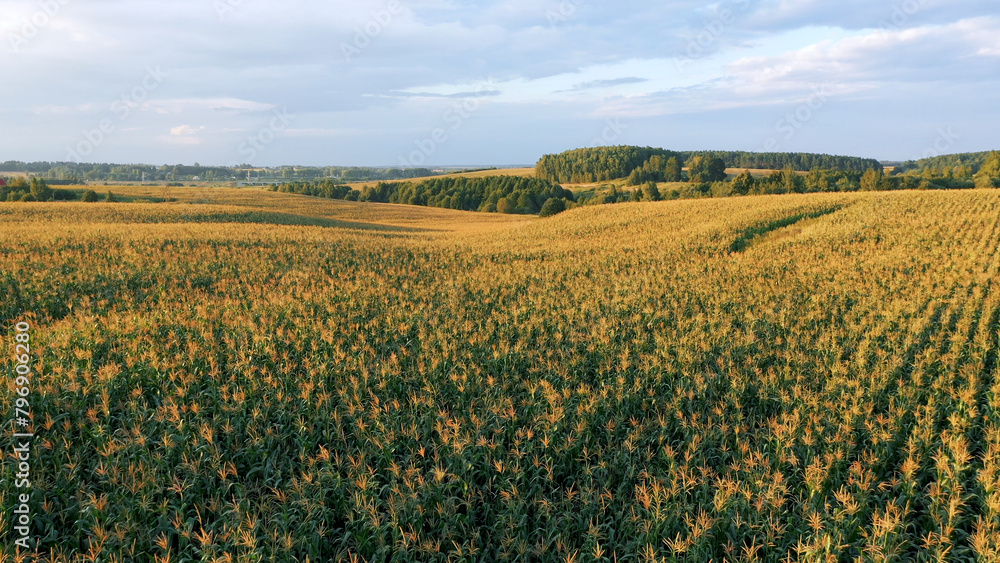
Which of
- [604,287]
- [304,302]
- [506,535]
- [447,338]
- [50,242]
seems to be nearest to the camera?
[506,535]

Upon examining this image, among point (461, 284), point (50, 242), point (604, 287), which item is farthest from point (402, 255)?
point (50, 242)

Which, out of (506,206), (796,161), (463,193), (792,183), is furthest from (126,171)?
(796,161)

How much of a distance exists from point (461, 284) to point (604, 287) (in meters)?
4.45

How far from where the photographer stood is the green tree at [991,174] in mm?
75562

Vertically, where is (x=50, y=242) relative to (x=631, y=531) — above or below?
above

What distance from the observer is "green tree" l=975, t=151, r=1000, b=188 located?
7556 centimetres

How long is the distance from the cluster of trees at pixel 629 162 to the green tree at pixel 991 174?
4226cm

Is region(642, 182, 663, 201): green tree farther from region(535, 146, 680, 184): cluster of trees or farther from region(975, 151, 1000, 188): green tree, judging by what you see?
region(535, 146, 680, 184): cluster of trees

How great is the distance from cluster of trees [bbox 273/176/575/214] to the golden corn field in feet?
283

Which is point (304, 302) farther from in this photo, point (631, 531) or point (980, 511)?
point (980, 511)

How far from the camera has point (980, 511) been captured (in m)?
5.12

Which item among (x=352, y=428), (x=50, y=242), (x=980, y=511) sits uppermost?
(x=50, y=242)

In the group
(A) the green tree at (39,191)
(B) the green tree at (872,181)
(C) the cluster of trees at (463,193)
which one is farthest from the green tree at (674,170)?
(A) the green tree at (39,191)

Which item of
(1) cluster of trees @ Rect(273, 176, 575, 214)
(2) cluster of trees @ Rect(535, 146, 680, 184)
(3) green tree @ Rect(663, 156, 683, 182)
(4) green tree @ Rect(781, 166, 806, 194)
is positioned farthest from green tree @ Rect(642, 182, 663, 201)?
(2) cluster of trees @ Rect(535, 146, 680, 184)
